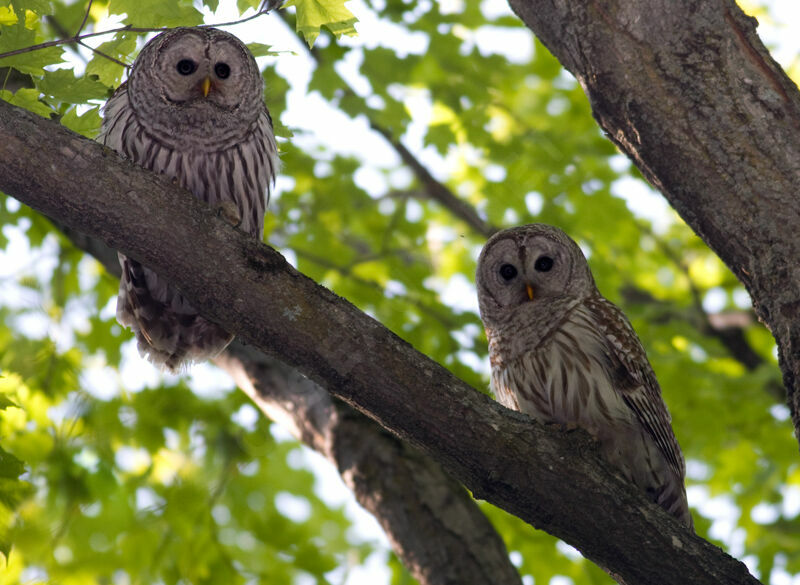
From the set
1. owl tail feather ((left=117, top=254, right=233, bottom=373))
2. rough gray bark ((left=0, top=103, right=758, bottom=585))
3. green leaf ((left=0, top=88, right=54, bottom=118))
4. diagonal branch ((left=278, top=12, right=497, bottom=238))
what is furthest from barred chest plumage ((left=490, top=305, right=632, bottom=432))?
diagonal branch ((left=278, top=12, right=497, bottom=238))

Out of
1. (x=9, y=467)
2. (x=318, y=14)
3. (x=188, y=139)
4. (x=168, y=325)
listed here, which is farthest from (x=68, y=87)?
(x=9, y=467)

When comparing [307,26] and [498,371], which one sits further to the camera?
[498,371]

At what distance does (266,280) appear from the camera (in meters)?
2.71

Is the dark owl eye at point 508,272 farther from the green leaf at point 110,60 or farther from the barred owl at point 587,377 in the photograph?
the green leaf at point 110,60

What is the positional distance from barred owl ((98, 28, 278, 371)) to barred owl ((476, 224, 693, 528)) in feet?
4.75

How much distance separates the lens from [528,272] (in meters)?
4.70

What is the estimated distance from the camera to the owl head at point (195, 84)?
392cm

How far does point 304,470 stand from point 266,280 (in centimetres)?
749

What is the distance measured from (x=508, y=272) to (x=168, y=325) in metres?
1.87

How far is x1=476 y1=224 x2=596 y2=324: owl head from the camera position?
4.63 meters

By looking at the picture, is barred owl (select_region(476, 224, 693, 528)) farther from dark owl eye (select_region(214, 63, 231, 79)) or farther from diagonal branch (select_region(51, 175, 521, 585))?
dark owl eye (select_region(214, 63, 231, 79))

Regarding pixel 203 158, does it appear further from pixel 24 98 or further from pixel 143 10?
pixel 24 98

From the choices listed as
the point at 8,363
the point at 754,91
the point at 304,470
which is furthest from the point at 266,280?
the point at 304,470

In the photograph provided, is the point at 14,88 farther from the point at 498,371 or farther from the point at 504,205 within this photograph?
the point at 504,205
